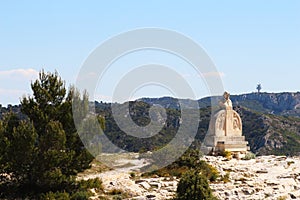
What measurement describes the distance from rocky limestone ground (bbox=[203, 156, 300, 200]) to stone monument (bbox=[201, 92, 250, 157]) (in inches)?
83.7

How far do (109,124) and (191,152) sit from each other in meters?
30.2

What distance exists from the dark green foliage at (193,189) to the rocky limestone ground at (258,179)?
2179 mm

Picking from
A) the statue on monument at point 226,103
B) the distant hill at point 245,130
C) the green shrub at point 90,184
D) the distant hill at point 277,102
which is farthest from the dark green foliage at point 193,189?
the distant hill at point 277,102

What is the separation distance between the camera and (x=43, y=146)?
21.3 meters

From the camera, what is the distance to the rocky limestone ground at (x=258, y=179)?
70.9 feet

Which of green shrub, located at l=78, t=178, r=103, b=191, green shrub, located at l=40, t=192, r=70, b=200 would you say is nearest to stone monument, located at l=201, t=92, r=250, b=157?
green shrub, located at l=78, t=178, r=103, b=191

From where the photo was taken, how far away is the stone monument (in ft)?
106

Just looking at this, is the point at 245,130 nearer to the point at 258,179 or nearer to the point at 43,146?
the point at 258,179

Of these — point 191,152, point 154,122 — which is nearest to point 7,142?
point 191,152

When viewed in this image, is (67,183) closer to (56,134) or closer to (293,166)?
(56,134)

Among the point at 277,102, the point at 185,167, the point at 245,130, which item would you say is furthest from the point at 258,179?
the point at 277,102

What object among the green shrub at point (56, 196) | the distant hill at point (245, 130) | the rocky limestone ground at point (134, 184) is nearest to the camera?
the green shrub at point (56, 196)

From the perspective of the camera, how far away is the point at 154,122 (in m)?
50.9

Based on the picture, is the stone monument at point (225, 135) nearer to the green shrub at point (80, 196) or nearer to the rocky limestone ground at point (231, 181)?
the rocky limestone ground at point (231, 181)
